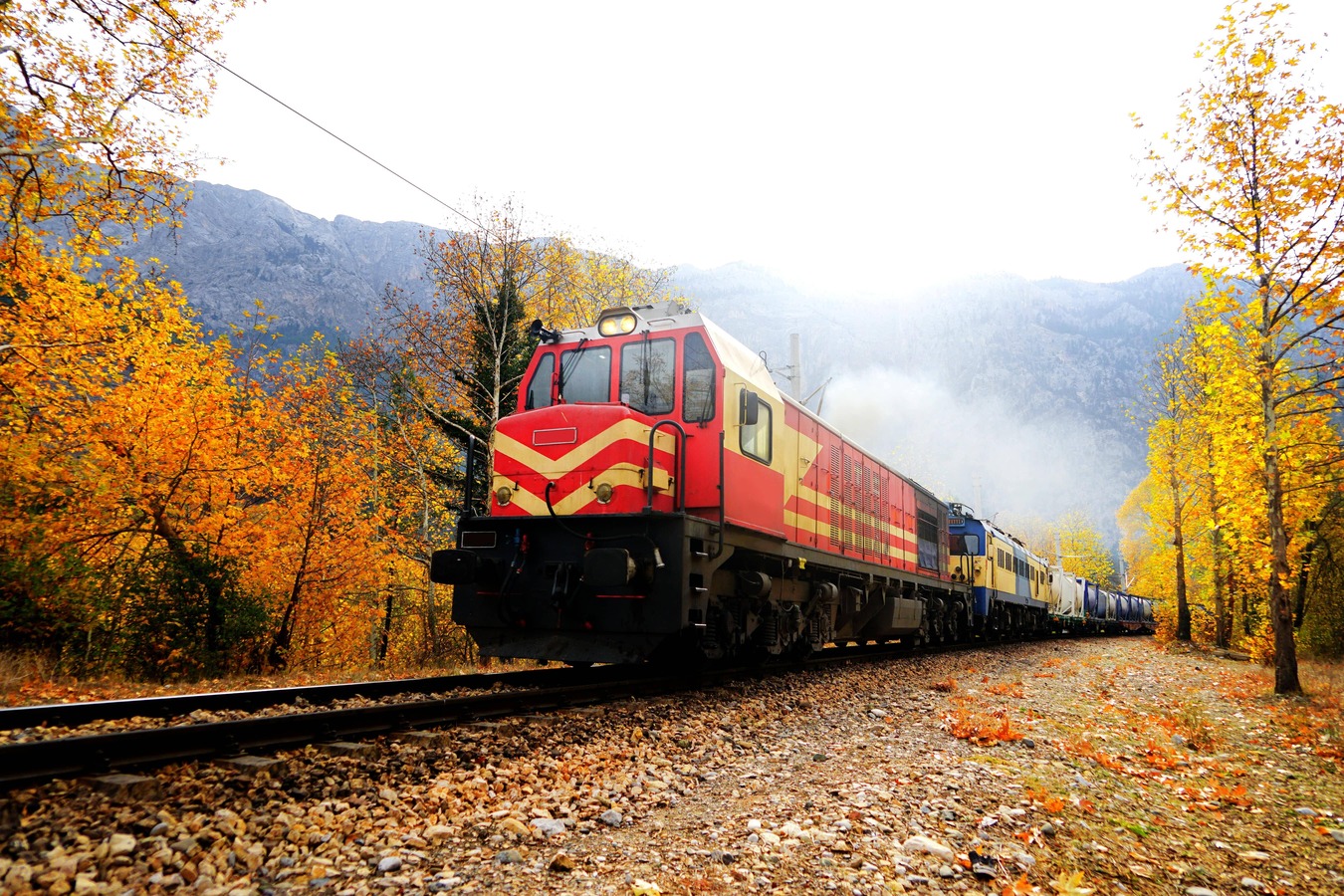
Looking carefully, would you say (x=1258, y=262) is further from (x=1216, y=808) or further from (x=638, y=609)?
(x=638, y=609)

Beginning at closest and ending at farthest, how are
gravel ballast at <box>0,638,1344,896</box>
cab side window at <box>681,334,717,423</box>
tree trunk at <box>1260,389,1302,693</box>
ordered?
gravel ballast at <box>0,638,1344,896</box>
cab side window at <box>681,334,717,423</box>
tree trunk at <box>1260,389,1302,693</box>

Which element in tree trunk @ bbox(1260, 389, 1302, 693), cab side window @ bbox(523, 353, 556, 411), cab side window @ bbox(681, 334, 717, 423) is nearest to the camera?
cab side window @ bbox(681, 334, 717, 423)

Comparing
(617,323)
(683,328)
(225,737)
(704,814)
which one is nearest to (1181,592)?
(683,328)

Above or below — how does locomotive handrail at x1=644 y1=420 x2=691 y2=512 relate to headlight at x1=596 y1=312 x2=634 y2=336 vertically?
below

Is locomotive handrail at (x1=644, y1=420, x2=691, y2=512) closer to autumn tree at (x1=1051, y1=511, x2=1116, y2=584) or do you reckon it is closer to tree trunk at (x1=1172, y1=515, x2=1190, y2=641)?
tree trunk at (x1=1172, y1=515, x2=1190, y2=641)

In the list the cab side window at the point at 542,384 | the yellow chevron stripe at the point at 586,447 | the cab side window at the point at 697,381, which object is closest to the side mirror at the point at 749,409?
the cab side window at the point at 697,381

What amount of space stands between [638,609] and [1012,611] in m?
21.7

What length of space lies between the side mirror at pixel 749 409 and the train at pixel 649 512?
0.02m

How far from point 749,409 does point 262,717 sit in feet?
17.5

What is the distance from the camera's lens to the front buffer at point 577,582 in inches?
259

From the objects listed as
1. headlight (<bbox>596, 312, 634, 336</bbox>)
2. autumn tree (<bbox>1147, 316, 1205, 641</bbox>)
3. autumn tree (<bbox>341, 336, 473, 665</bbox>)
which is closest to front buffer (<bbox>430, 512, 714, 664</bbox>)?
headlight (<bbox>596, 312, 634, 336</bbox>)

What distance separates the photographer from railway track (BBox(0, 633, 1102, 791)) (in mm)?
3488

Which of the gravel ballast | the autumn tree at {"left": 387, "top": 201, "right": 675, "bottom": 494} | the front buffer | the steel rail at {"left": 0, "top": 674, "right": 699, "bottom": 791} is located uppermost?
the autumn tree at {"left": 387, "top": 201, "right": 675, "bottom": 494}

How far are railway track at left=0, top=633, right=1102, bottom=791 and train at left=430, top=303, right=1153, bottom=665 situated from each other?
51cm
